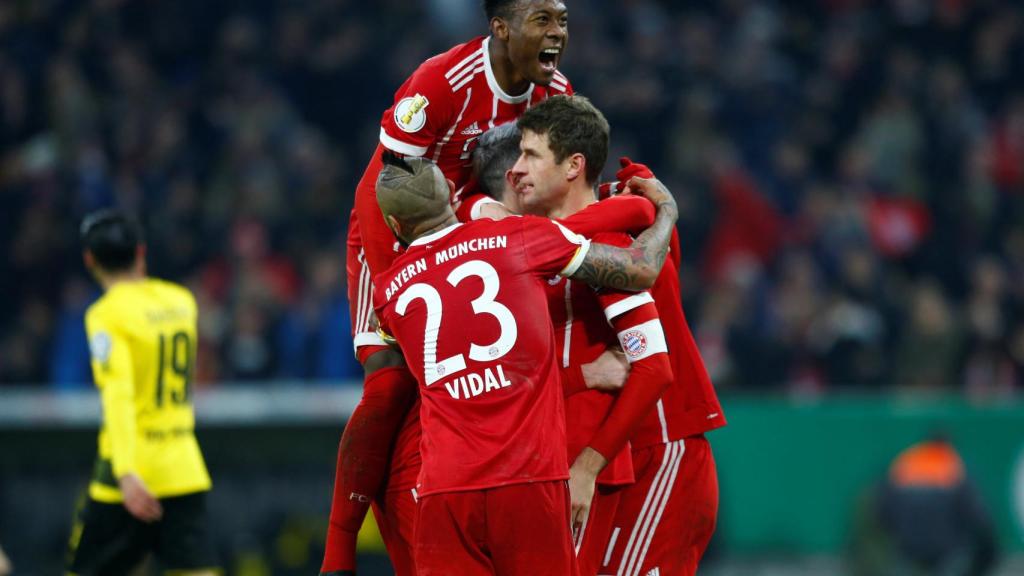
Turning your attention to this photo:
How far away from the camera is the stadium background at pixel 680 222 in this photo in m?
11.2

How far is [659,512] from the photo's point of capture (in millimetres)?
5285

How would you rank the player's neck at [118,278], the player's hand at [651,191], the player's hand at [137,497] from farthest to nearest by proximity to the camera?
the player's neck at [118,278] → the player's hand at [137,497] → the player's hand at [651,191]

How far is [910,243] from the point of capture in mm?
14242

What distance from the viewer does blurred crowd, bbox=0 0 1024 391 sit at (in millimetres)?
12547

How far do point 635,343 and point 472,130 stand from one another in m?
1.01

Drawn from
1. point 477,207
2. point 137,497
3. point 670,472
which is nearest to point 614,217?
point 477,207

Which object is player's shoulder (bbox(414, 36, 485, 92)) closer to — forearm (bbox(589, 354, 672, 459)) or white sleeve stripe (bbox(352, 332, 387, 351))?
white sleeve stripe (bbox(352, 332, 387, 351))

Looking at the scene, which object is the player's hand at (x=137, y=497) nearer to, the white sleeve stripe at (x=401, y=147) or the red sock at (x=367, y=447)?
the red sock at (x=367, y=447)

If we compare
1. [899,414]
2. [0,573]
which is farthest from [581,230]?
[899,414]

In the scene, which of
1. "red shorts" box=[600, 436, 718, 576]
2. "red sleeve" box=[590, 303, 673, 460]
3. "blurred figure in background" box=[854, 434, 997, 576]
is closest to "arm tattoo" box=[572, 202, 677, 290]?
"red sleeve" box=[590, 303, 673, 460]

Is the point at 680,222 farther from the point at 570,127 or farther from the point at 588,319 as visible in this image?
the point at 570,127

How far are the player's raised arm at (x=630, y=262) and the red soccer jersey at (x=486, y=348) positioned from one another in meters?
0.05

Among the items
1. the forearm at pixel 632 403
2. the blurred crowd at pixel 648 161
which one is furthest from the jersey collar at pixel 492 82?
the blurred crowd at pixel 648 161

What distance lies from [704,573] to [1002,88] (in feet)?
22.4
